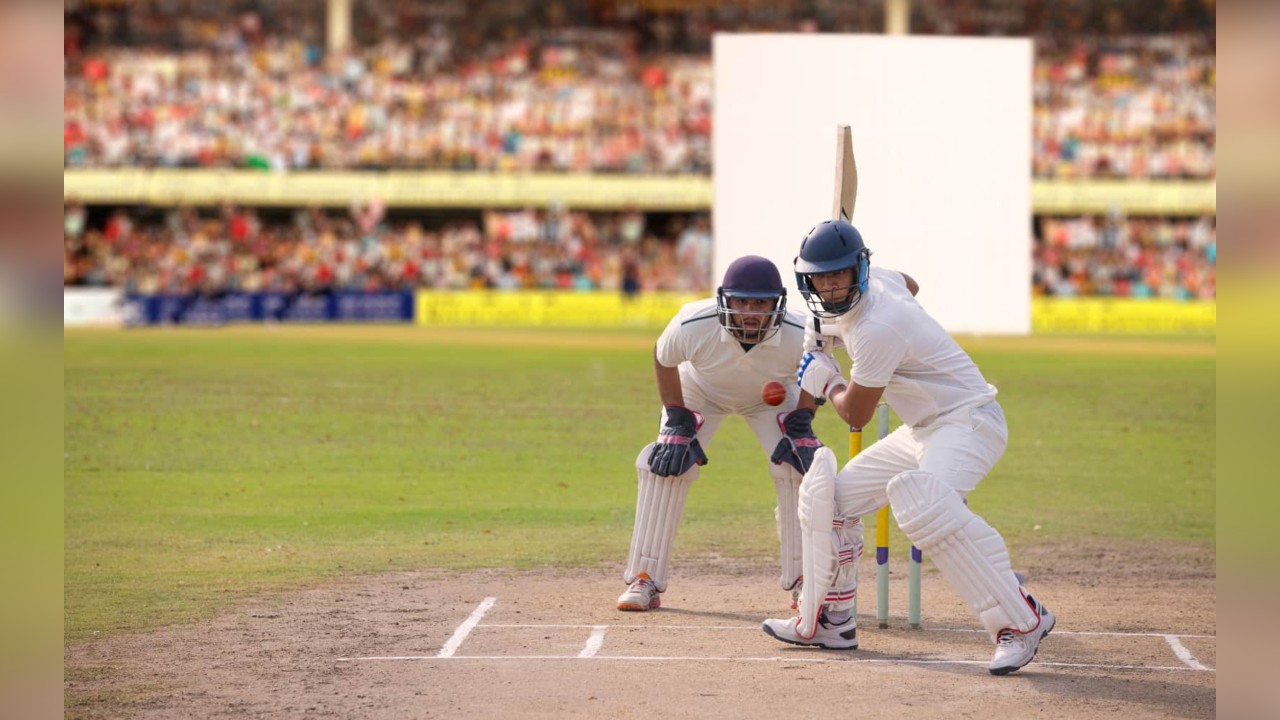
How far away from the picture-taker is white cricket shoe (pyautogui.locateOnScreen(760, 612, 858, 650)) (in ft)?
27.5

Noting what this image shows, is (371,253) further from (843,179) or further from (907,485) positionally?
(907,485)

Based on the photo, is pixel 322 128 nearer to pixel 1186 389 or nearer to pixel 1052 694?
pixel 1186 389

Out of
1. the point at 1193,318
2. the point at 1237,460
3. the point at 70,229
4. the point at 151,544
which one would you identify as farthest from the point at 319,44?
the point at 1237,460

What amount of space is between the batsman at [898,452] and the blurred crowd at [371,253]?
117 feet

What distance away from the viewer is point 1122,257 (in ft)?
150

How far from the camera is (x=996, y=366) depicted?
29.1 metres

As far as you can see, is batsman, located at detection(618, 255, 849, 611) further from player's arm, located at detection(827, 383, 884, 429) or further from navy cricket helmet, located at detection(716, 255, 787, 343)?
player's arm, located at detection(827, 383, 884, 429)

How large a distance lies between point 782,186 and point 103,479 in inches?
333

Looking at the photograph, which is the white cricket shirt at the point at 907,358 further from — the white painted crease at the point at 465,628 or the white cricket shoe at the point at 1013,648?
the white painted crease at the point at 465,628

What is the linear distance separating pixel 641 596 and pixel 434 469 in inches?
290

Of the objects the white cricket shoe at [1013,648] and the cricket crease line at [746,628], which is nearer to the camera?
the white cricket shoe at [1013,648]

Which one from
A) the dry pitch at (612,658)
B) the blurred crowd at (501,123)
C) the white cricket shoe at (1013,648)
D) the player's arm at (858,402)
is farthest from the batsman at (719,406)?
the blurred crowd at (501,123)

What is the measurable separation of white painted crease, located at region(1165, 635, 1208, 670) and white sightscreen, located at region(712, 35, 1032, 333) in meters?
9.21

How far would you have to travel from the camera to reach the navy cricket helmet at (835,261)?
309 inches
